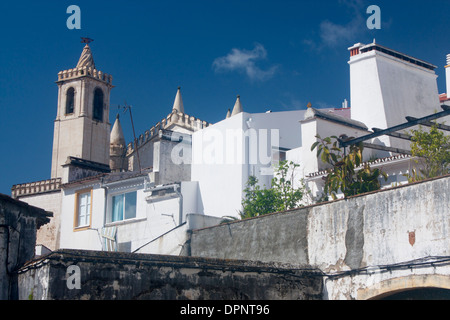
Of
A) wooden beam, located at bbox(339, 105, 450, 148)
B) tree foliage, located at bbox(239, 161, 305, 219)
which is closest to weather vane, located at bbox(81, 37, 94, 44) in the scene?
tree foliage, located at bbox(239, 161, 305, 219)

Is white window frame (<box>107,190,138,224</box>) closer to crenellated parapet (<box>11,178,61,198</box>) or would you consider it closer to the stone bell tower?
crenellated parapet (<box>11,178,61,198</box>)

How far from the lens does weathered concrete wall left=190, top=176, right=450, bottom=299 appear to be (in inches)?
583

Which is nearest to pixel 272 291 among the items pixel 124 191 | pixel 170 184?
pixel 170 184

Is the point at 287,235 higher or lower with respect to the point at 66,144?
lower

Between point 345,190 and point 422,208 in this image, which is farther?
point 345,190

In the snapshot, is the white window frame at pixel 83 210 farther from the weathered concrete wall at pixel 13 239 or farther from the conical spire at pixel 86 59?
the conical spire at pixel 86 59

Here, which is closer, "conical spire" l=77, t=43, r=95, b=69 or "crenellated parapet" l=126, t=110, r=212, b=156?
"crenellated parapet" l=126, t=110, r=212, b=156

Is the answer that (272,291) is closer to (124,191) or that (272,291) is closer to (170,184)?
(170,184)

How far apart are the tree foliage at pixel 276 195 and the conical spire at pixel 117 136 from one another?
39.4 m

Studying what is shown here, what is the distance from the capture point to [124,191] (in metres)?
30.2

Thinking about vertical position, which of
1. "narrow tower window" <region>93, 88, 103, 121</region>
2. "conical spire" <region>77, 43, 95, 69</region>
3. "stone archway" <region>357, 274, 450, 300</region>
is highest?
"conical spire" <region>77, 43, 95, 69</region>

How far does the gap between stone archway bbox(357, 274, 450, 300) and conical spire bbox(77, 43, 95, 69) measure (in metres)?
53.0

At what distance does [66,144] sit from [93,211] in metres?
32.5

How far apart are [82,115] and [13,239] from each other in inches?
1873
